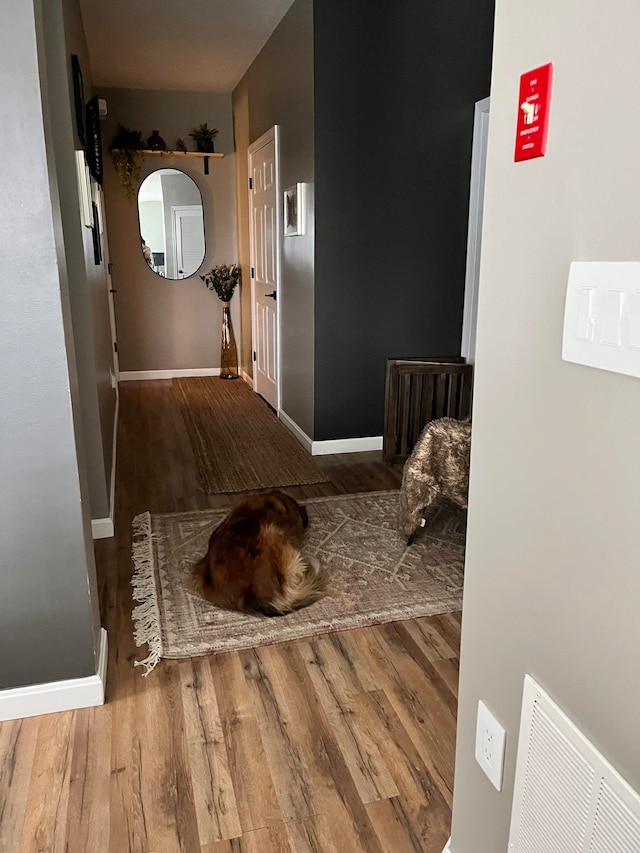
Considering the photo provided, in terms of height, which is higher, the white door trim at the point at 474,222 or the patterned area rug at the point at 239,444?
the white door trim at the point at 474,222

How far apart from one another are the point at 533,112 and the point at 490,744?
107 cm

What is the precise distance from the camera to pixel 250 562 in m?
2.47

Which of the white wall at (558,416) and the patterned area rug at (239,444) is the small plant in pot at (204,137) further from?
the white wall at (558,416)

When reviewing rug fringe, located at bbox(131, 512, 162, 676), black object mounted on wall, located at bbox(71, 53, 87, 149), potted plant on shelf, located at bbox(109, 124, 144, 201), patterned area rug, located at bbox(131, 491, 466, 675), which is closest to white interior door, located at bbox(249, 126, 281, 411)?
potted plant on shelf, located at bbox(109, 124, 144, 201)

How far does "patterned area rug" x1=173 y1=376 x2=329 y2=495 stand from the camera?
12.6ft

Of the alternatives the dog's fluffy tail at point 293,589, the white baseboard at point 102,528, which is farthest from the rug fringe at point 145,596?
the dog's fluffy tail at point 293,589

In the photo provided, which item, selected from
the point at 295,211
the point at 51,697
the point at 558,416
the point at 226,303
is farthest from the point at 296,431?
the point at 558,416

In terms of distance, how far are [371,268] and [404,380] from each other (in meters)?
0.71

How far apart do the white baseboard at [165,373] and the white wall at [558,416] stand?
235 inches

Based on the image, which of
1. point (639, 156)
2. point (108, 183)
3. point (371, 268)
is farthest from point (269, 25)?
point (639, 156)

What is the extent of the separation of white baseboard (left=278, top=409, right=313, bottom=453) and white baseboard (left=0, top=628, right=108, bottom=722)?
99.3 inches

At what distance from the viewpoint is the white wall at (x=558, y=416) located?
0.82m

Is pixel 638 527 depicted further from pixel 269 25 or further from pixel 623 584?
pixel 269 25

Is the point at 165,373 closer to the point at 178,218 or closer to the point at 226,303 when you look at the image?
the point at 226,303
